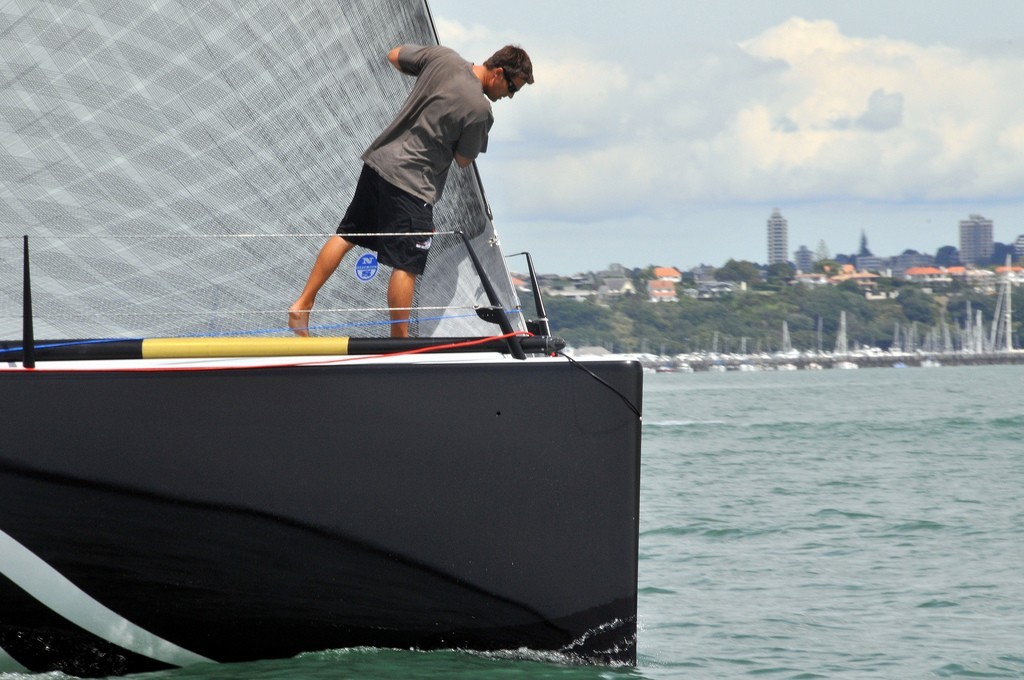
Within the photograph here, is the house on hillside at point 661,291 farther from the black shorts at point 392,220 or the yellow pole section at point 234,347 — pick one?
the yellow pole section at point 234,347

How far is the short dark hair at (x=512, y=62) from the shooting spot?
3.83 metres

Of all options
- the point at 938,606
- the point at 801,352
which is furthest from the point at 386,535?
the point at 801,352

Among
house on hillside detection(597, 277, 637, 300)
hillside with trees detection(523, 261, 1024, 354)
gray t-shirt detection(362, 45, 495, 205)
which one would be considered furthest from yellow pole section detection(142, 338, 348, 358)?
hillside with trees detection(523, 261, 1024, 354)

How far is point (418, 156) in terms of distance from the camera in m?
3.85

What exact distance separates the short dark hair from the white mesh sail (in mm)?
436

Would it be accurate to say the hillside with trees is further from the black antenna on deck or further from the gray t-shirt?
the gray t-shirt

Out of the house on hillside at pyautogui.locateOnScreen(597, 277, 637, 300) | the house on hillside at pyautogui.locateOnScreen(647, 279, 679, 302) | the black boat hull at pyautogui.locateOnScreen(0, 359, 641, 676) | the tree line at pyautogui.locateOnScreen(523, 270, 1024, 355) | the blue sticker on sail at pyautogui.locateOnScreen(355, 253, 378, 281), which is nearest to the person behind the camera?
the black boat hull at pyautogui.locateOnScreen(0, 359, 641, 676)

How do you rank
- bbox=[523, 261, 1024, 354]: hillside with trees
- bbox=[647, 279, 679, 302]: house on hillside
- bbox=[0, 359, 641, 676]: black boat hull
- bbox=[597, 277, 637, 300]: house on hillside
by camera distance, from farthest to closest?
bbox=[523, 261, 1024, 354]: hillside with trees → bbox=[647, 279, 679, 302]: house on hillside → bbox=[597, 277, 637, 300]: house on hillside → bbox=[0, 359, 641, 676]: black boat hull

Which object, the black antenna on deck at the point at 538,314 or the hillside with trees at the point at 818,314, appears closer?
the black antenna on deck at the point at 538,314

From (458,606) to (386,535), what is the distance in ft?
0.84

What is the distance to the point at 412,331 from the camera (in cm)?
428

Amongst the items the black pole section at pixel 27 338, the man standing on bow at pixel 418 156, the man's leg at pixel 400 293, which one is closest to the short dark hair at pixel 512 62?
the man standing on bow at pixel 418 156

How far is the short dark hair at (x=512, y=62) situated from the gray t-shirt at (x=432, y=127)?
0.07 m

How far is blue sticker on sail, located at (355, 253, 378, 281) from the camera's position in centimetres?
416
